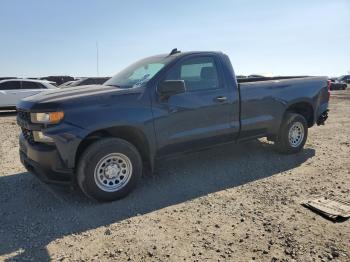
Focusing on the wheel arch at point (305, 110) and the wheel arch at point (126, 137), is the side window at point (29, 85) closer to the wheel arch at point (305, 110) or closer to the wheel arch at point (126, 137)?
the wheel arch at point (305, 110)

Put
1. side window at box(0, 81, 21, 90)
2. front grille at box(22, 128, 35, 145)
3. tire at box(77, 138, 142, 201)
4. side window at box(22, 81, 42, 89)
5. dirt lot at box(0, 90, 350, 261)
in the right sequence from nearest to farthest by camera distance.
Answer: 1. dirt lot at box(0, 90, 350, 261)
2. tire at box(77, 138, 142, 201)
3. front grille at box(22, 128, 35, 145)
4. side window at box(0, 81, 21, 90)
5. side window at box(22, 81, 42, 89)

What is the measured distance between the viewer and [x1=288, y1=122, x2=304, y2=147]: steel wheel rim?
6984mm

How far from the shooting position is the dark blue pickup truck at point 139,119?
448 cm

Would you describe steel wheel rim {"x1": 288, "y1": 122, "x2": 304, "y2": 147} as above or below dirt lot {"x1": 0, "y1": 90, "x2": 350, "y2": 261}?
above

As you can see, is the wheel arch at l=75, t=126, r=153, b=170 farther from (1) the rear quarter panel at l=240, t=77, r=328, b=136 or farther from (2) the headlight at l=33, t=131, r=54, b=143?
(1) the rear quarter panel at l=240, t=77, r=328, b=136

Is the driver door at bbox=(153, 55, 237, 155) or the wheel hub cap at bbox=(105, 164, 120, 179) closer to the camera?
the wheel hub cap at bbox=(105, 164, 120, 179)

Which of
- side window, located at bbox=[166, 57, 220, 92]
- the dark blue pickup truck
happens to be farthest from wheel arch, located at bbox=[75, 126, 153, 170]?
side window, located at bbox=[166, 57, 220, 92]

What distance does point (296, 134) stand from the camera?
711cm

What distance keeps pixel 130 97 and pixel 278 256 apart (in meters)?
2.66

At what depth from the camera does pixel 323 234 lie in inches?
152

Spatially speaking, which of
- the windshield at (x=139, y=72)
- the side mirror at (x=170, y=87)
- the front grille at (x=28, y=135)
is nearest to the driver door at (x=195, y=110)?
the side mirror at (x=170, y=87)

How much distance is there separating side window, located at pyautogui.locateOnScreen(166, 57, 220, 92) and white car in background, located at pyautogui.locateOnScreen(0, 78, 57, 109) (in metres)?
11.5

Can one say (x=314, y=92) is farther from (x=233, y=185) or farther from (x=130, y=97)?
(x=130, y=97)

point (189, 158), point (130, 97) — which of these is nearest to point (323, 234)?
point (130, 97)
